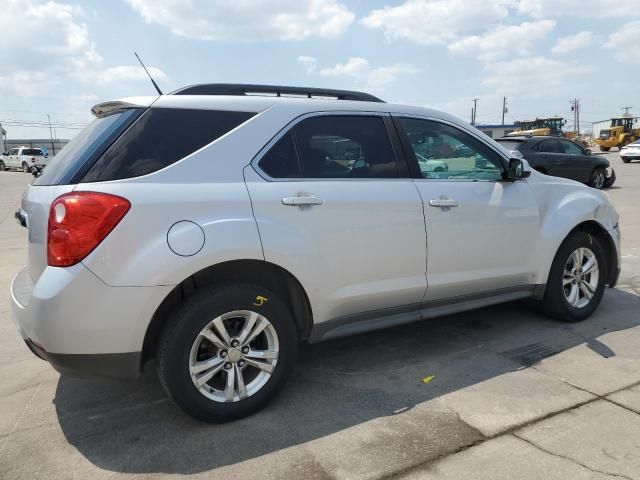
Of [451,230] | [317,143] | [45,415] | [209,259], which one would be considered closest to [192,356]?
[209,259]

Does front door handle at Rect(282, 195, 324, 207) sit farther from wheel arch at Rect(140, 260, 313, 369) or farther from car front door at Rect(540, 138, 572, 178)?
car front door at Rect(540, 138, 572, 178)

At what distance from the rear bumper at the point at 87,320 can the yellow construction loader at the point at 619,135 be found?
48.9 metres

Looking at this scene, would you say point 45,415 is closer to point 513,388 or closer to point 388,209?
point 388,209

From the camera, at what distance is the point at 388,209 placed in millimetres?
3334

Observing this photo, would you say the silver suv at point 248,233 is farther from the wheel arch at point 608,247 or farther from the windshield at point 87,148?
the wheel arch at point 608,247

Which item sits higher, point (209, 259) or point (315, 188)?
point (315, 188)

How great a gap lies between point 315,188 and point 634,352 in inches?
107

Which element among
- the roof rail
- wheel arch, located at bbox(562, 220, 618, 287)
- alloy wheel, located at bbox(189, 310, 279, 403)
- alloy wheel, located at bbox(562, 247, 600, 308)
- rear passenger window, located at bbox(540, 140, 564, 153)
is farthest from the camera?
rear passenger window, located at bbox(540, 140, 564, 153)

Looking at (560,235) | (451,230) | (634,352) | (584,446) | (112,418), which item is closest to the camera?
(584,446)

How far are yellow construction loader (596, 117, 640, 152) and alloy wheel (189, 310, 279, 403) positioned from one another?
48.3 meters

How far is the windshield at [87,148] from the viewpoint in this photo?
107 inches

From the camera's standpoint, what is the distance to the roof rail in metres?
3.18

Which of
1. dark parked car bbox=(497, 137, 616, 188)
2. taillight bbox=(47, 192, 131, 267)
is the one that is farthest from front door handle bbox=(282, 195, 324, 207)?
dark parked car bbox=(497, 137, 616, 188)

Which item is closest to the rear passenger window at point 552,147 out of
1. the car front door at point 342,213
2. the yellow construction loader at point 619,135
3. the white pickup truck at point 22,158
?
the car front door at point 342,213
